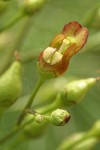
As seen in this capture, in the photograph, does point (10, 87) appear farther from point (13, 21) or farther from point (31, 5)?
point (31, 5)

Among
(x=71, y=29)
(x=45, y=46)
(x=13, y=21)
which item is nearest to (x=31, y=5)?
(x=13, y=21)

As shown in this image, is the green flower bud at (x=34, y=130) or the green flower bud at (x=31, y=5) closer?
the green flower bud at (x=34, y=130)

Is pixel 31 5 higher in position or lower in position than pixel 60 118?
higher

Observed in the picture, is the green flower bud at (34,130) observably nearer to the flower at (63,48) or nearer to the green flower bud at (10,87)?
the green flower bud at (10,87)

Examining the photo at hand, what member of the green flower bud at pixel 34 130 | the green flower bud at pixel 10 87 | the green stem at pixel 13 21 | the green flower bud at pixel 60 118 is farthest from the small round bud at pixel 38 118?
the green stem at pixel 13 21

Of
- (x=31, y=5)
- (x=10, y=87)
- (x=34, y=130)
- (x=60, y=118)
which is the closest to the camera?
(x=60, y=118)

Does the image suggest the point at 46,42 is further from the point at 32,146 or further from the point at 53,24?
the point at 32,146

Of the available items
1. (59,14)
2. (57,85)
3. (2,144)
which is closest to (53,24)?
(59,14)
